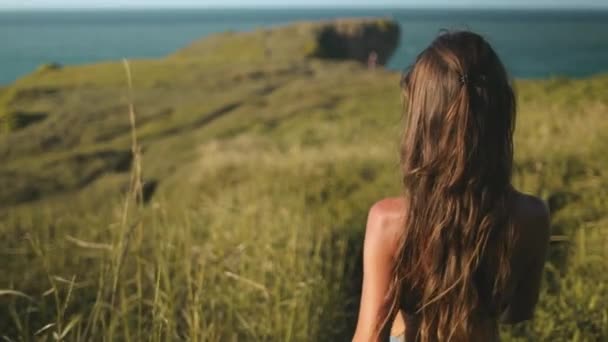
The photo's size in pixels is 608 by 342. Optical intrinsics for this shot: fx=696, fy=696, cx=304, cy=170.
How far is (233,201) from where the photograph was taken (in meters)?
8.06

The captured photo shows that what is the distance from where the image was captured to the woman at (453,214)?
213 cm

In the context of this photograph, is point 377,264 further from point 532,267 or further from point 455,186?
point 532,267

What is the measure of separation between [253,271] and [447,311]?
10.1ft

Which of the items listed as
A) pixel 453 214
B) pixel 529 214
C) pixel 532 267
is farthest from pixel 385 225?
pixel 532 267

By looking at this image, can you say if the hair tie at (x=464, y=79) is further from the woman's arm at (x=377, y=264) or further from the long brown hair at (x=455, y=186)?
the woman's arm at (x=377, y=264)

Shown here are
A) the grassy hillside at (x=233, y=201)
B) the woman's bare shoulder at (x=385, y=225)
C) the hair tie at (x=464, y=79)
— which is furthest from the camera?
the grassy hillside at (x=233, y=201)

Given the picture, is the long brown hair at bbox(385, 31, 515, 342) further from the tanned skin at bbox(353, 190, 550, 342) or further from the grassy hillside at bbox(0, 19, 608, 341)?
the grassy hillside at bbox(0, 19, 608, 341)

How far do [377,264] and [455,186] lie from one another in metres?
0.36

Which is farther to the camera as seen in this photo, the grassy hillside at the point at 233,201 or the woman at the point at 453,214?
the grassy hillside at the point at 233,201

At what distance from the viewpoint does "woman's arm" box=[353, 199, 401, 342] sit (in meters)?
2.19

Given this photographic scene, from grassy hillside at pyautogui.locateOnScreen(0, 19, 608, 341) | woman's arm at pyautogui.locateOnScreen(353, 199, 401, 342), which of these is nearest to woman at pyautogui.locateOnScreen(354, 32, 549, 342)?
woman's arm at pyautogui.locateOnScreen(353, 199, 401, 342)

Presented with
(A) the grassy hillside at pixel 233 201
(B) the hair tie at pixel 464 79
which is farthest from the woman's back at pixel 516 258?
(A) the grassy hillside at pixel 233 201

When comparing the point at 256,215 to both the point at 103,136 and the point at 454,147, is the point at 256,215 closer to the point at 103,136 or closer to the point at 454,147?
the point at 454,147

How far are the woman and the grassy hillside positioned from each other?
75cm
